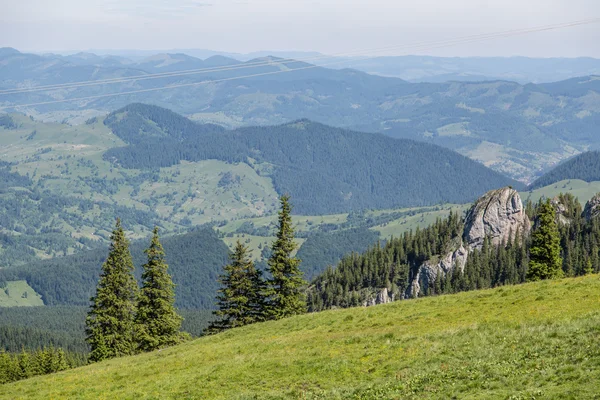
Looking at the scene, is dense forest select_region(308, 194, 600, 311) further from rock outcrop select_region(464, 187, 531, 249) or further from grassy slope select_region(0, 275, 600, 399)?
grassy slope select_region(0, 275, 600, 399)

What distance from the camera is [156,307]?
76.5 meters

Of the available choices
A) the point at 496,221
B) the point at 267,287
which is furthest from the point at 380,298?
the point at 267,287

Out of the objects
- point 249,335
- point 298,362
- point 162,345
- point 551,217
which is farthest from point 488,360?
point 551,217

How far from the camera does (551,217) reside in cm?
8962

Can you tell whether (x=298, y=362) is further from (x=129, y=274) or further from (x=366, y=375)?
(x=129, y=274)

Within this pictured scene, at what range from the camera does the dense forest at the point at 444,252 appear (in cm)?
14838

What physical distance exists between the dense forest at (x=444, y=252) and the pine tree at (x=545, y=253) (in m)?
44.9

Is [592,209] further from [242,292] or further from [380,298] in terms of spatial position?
[242,292]

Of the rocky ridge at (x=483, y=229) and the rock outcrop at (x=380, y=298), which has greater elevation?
the rocky ridge at (x=483, y=229)

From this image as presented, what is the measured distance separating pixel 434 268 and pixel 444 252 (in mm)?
8907

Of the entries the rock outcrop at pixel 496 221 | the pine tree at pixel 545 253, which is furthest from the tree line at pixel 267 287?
the rock outcrop at pixel 496 221

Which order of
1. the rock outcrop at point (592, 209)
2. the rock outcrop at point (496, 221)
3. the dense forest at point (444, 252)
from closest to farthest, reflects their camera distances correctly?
the dense forest at point (444, 252) → the rock outcrop at point (592, 209) → the rock outcrop at point (496, 221)

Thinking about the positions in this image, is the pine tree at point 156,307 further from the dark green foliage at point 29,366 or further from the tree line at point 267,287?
the dark green foliage at point 29,366

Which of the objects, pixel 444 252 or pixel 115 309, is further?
pixel 444 252
